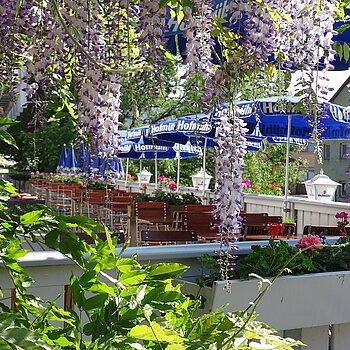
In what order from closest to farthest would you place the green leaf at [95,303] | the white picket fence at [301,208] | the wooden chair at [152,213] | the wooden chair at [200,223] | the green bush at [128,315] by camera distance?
the green bush at [128,315] → the green leaf at [95,303] → the wooden chair at [200,223] → the white picket fence at [301,208] → the wooden chair at [152,213]

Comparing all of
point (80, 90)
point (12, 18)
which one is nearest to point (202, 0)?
point (80, 90)

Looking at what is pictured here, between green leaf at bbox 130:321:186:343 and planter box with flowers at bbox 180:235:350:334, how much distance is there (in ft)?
3.34

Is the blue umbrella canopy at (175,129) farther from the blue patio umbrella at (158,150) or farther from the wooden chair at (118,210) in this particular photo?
the blue patio umbrella at (158,150)

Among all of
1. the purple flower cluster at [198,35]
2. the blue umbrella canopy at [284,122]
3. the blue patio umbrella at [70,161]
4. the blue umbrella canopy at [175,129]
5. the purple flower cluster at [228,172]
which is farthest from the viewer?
the blue patio umbrella at [70,161]

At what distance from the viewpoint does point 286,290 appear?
2311mm

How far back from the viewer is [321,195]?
7719 millimetres

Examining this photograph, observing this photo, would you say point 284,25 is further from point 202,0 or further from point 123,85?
point 123,85

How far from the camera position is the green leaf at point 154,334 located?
1149 mm

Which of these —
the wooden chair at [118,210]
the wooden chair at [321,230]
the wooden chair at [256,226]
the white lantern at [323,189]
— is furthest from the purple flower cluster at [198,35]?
the wooden chair at [118,210]

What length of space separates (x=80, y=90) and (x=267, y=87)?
0.90 metres

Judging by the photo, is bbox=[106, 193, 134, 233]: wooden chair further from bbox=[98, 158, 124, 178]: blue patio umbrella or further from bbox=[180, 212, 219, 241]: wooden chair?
bbox=[98, 158, 124, 178]: blue patio umbrella

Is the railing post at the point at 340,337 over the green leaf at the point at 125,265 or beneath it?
beneath

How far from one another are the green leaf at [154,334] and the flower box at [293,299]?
106 centimetres

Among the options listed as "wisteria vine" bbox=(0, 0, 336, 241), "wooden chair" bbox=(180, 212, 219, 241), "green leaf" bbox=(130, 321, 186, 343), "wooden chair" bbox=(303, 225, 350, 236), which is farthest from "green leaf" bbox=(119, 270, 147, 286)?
"wooden chair" bbox=(180, 212, 219, 241)
